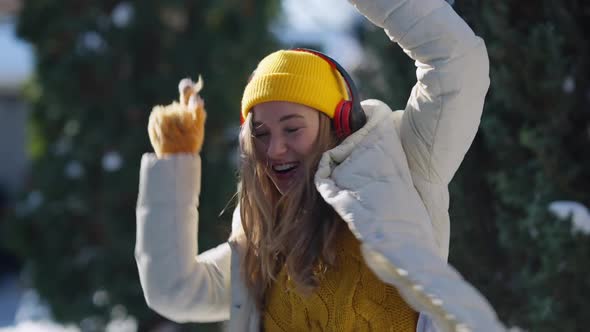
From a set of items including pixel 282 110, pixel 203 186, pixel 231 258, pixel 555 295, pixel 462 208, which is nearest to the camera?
pixel 282 110

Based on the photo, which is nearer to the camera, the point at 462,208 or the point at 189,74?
the point at 462,208

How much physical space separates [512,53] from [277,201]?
3.44 feet

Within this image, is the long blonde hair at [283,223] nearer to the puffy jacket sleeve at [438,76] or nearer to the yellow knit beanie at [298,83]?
the yellow knit beanie at [298,83]

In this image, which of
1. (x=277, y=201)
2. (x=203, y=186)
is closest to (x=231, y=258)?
(x=277, y=201)

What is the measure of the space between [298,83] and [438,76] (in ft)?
0.96

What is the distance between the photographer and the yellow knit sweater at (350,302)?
5.65 ft

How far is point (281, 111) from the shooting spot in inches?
70.2

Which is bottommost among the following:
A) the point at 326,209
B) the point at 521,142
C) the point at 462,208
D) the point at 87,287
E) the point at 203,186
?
the point at 87,287

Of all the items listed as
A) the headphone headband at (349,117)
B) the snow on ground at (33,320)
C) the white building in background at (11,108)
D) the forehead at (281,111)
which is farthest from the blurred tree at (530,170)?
the white building in background at (11,108)

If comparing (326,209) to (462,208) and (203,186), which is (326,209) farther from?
(203,186)

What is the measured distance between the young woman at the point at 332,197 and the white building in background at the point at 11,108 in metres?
7.52

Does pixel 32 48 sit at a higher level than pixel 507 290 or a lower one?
higher

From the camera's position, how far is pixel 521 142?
8.36 ft

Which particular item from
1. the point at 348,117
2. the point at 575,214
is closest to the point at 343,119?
the point at 348,117
